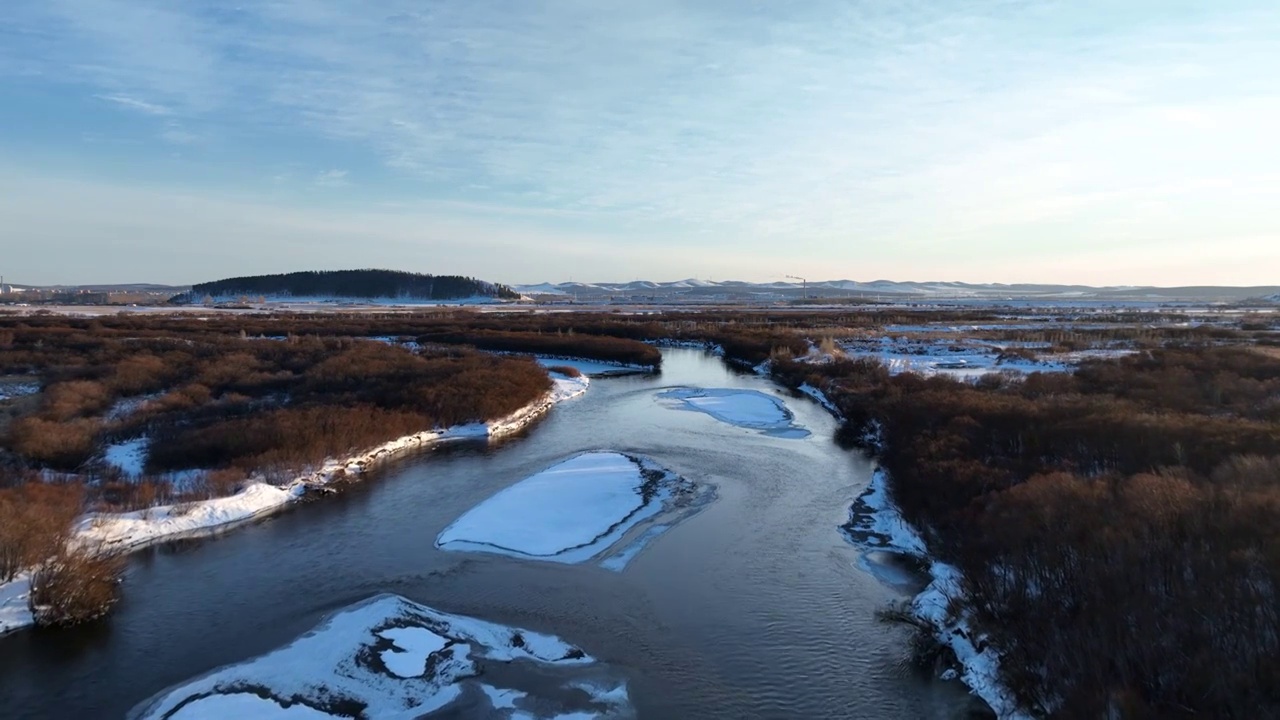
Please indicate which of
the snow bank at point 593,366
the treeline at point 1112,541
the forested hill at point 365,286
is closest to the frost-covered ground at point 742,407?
the treeline at point 1112,541

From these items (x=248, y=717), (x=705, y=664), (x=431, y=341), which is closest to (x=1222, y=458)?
(x=705, y=664)

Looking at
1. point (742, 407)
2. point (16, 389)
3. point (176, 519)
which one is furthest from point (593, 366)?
point (176, 519)

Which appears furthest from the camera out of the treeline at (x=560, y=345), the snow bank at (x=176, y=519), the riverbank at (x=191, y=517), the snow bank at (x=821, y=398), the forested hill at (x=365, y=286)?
the forested hill at (x=365, y=286)

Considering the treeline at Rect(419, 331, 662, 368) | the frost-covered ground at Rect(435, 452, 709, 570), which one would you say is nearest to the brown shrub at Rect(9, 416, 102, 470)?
the frost-covered ground at Rect(435, 452, 709, 570)

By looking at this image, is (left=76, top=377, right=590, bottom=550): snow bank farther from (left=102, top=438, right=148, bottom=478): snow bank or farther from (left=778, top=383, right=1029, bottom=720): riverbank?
(left=778, top=383, right=1029, bottom=720): riverbank

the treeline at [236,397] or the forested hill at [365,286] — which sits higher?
the forested hill at [365,286]

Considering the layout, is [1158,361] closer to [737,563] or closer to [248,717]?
[737,563]

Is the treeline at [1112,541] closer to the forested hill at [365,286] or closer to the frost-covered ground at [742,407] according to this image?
the frost-covered ground at [742,407]

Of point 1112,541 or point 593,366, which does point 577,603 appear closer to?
point 1112,541
